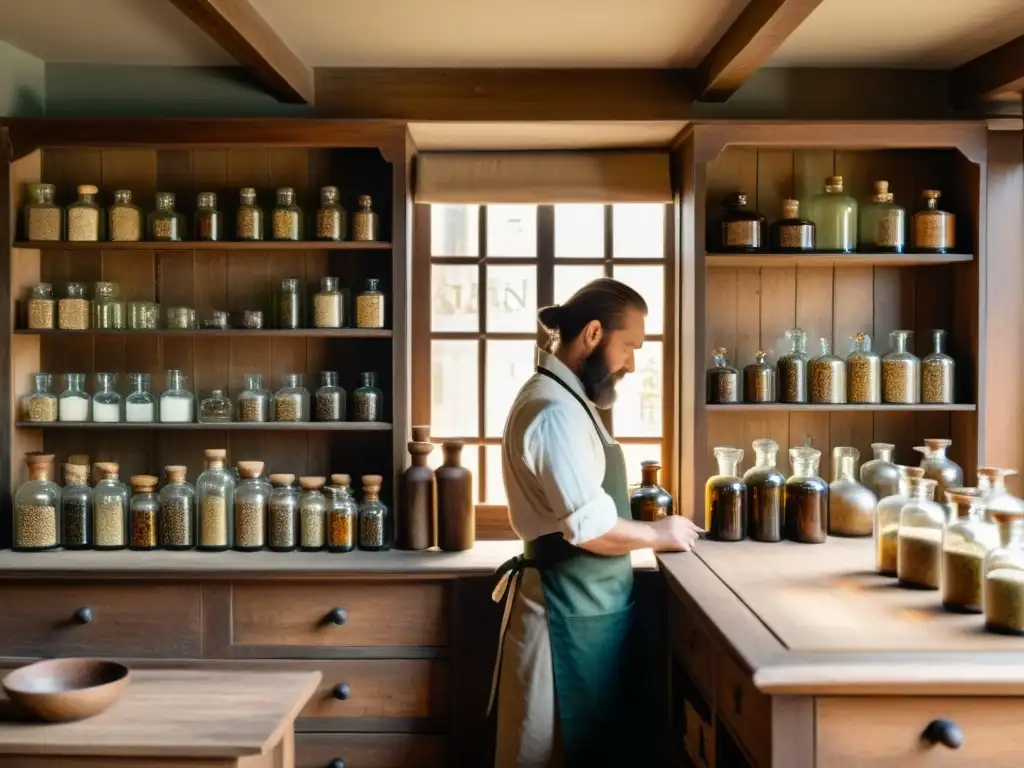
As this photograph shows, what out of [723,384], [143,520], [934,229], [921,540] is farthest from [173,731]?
[934,229]

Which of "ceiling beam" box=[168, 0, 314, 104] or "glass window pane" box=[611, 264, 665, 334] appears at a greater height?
"ceiling beam" box=[168, 0, 314, 104]

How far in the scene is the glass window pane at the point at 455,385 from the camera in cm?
341

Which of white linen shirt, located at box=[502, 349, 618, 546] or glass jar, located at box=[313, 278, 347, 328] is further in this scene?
glass jar, located at box=[313, 278, 347, 328]

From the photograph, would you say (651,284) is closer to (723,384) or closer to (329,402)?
(723,384)

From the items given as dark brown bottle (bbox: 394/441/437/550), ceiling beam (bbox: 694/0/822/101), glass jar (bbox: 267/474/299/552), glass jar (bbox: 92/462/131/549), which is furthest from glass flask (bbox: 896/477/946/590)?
glass jar (bbox: 92/462/131/549)

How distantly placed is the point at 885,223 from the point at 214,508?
2280 mm

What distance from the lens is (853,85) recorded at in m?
3.25

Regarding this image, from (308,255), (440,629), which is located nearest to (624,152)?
(308,255)

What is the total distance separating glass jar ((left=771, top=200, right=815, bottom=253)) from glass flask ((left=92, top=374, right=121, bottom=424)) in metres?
2.19

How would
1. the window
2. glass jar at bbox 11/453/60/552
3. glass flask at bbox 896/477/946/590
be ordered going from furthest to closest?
the window → glass jar at bbox 11/453/60/552 → glass flask at bbox 896/477/946/590

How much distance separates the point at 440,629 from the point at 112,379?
1370mm

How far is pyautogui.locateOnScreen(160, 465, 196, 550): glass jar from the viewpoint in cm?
297

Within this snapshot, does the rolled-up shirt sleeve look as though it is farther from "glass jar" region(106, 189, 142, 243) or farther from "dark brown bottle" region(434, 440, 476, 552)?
"glass jar" region(106, 189, 142, 243)

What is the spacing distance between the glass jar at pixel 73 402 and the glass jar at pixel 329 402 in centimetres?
76
